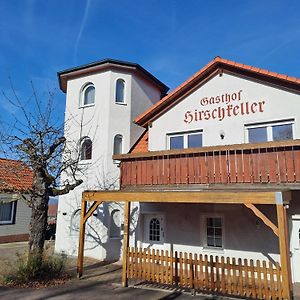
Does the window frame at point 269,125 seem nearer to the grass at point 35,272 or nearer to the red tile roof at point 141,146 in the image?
the red tile roof at point 141,146

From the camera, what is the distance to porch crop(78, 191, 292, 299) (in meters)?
7.74

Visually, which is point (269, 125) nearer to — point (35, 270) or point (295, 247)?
point (295, 247)

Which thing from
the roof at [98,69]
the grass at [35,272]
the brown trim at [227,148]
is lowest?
the grass at [35,272]

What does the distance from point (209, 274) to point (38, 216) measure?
624 cm

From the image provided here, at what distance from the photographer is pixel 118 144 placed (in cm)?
1560

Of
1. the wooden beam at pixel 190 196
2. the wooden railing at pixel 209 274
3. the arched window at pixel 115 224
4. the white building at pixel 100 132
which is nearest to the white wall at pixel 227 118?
the white building at pixel 100 132

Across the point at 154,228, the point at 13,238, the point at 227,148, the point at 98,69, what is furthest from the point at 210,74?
the point at 13,238

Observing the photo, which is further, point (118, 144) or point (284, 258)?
point (118, 144)

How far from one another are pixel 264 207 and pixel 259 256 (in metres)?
1.70

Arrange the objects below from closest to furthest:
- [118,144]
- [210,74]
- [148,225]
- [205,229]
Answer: [205,229] < [210,74] < [148,225] < [118,144]

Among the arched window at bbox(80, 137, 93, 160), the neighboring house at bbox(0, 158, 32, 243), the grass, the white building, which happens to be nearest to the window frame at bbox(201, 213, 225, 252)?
the white building

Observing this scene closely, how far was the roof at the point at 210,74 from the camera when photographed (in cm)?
1110

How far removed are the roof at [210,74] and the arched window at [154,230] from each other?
4.45 metres

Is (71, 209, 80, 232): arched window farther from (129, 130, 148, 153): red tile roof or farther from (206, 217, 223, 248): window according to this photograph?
(206, 217, 223, 248): window
